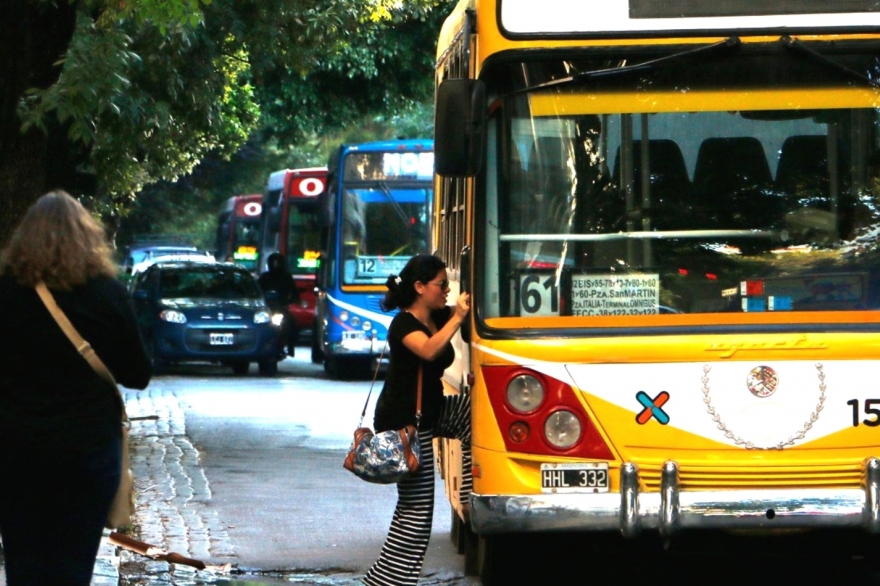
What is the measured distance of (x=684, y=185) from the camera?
682 cm

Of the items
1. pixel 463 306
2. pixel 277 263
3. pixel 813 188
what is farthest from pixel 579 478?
pixel 277 263

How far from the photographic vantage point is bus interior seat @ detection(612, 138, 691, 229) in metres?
6.81

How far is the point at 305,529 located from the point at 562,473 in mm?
3969

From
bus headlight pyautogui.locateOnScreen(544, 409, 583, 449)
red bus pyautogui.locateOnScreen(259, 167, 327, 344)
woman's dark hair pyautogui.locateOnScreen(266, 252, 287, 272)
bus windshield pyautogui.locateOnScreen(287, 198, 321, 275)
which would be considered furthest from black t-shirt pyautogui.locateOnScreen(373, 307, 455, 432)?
bus windshield pyautogui.locateOnScreen(287, 198, 321, 275)

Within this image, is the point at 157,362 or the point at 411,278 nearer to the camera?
the point at 411,278

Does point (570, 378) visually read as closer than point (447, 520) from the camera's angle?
Yes

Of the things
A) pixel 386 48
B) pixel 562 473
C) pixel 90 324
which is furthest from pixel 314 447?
pixel 386 48

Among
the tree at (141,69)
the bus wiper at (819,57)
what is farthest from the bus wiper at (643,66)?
the tree at (141,69)

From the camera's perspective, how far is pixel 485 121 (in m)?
6.69

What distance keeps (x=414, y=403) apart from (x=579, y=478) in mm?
1005

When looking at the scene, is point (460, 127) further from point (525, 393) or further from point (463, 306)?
point (525, 393)

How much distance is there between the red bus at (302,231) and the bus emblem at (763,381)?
81.4 ft

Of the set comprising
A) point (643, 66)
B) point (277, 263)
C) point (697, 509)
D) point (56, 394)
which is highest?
point (643, 66)

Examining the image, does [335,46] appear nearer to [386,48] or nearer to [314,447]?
[314,447]
